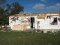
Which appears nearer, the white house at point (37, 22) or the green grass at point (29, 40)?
the green grass at point (29, 40)

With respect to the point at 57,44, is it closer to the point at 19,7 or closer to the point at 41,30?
the point at 41,30

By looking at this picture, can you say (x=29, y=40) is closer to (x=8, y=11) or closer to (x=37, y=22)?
(x=37, y=22)

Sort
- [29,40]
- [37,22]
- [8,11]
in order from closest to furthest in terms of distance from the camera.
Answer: [29,40], [37,22], [8,11]

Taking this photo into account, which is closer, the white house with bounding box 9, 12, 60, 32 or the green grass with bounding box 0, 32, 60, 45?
the green grass with bounding box 0, 32, 60, 45

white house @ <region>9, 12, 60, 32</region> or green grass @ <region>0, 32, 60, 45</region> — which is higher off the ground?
white house @ <region>9, 12, 60, 32</region>

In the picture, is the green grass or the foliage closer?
the green grass

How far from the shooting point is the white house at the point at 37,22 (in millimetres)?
32000

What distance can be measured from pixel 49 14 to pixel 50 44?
1747cm

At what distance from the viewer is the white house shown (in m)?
32.0

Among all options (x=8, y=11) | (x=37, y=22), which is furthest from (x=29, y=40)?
(x=8, y=11)

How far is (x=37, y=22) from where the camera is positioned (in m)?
32.6

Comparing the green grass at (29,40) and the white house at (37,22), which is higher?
the white house at (37,22)

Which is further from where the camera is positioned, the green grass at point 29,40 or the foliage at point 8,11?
the foliage at point 8,11

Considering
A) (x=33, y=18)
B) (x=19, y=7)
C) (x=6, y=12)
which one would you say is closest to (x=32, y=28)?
(x=33, y=18)
